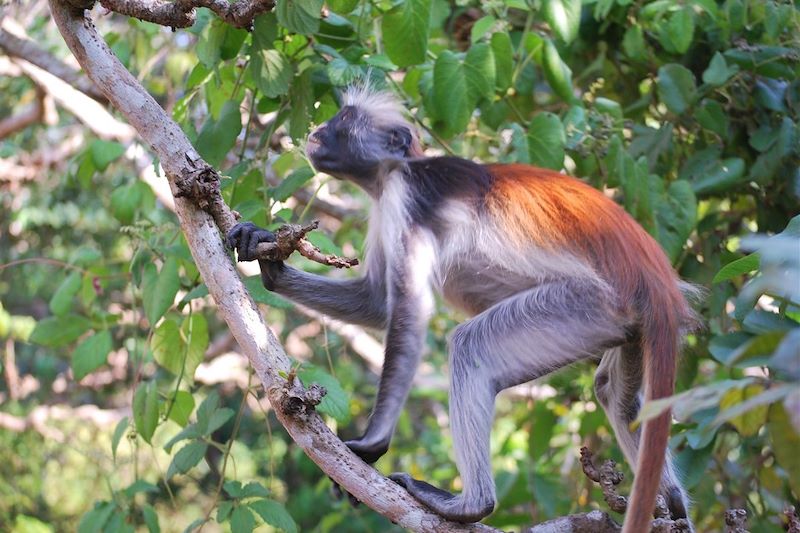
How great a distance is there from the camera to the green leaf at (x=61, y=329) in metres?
4.69

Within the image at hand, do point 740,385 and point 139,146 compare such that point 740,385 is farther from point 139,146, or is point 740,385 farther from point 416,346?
point 139,146

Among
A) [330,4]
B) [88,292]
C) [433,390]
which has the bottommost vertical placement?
[433,390]

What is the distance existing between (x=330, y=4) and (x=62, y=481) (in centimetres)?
773

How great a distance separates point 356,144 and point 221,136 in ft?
1.94

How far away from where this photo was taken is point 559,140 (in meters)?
4.55

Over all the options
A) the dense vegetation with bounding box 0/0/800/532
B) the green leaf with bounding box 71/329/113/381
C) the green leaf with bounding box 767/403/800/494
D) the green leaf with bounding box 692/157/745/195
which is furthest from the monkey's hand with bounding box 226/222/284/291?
the green leaf with bounding box 692/157/745/195

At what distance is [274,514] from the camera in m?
3.62

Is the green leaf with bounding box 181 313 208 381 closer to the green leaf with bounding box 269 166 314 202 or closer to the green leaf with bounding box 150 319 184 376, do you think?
the green leaf with bounding box 150 319 184 376

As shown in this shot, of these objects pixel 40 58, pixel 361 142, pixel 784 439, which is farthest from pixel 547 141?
pixel 40 58

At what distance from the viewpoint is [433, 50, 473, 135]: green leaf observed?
14.3 ft

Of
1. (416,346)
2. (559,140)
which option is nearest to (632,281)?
(416,346)

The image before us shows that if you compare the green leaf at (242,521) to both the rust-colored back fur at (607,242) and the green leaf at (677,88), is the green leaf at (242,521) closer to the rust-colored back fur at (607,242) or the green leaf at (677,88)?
the rust-colored back fur at (607,242)

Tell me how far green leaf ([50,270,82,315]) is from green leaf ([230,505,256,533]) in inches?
65.6

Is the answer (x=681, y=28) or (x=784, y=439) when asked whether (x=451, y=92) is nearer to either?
(x=681, y=28)
